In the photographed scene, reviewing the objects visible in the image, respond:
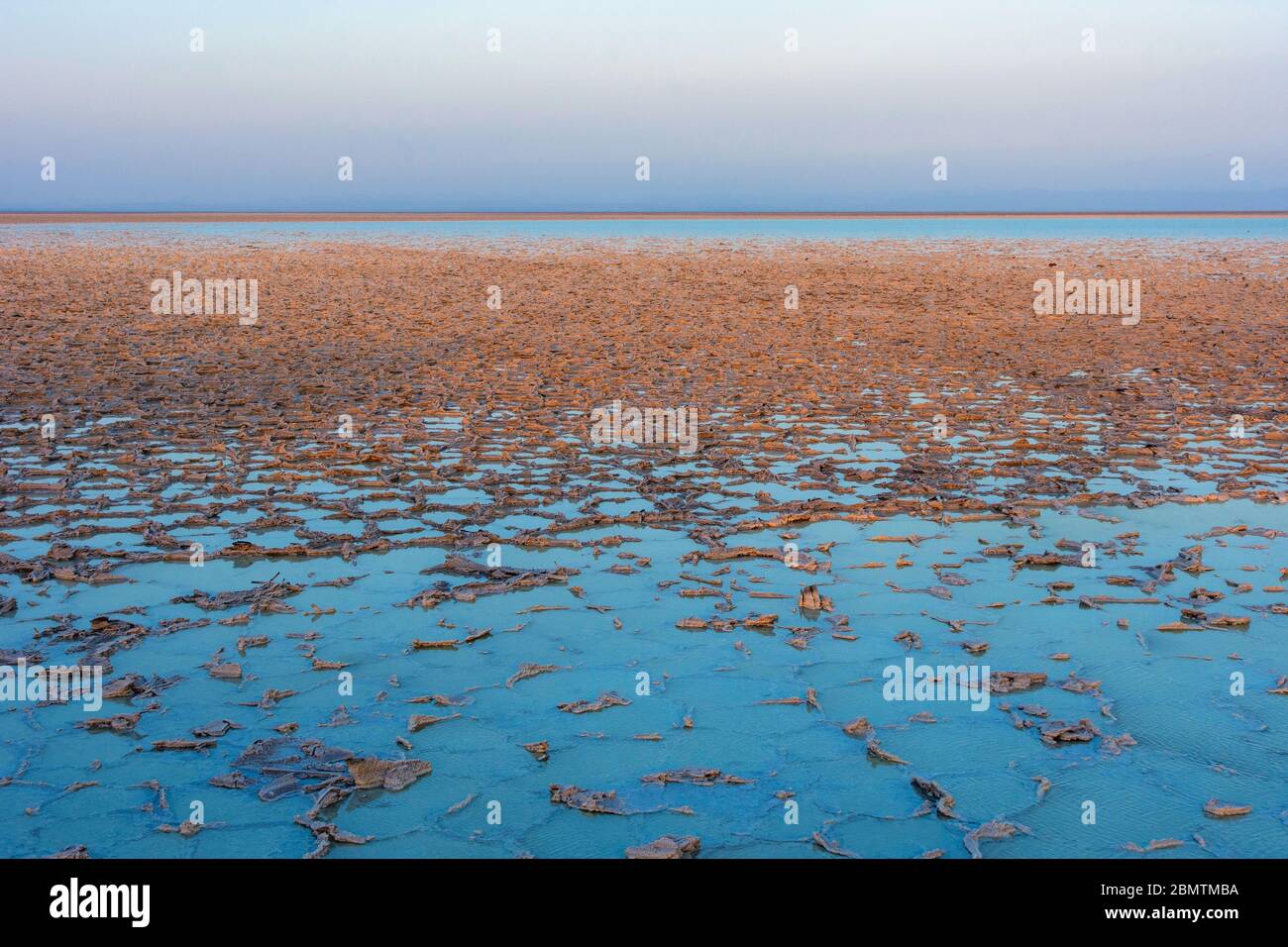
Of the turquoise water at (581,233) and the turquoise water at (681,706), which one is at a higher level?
the turquoise water at (581,233)

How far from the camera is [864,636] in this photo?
6.53 metres

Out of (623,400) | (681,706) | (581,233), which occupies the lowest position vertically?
(681,706)

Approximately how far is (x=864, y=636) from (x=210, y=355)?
13.2 metres

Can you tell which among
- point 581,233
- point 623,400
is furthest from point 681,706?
point 581,233

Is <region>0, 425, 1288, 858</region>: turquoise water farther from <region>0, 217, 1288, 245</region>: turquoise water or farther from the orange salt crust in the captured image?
<region>0, 217, 1288, 245</region>: turquoise water

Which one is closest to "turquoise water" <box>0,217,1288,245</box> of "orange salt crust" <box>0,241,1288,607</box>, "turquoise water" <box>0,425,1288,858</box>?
"orange salt crust" <box>0,241,1288,607</box>

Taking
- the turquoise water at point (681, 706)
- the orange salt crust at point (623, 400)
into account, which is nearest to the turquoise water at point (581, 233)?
the orange salt crust at point (623, 400)

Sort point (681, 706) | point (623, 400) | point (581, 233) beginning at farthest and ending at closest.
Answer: point (581, 233)
point (623, 400)
point (681, 706)

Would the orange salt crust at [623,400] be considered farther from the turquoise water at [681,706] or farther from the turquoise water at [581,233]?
the turquoise water at [581,233]

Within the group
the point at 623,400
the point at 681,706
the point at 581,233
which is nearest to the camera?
the point at 681,706

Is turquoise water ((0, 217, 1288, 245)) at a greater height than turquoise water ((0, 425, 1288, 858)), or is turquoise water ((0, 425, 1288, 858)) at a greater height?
turquoise water ((0, 217, 1288, 245))

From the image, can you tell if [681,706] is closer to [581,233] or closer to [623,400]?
[623,400]
